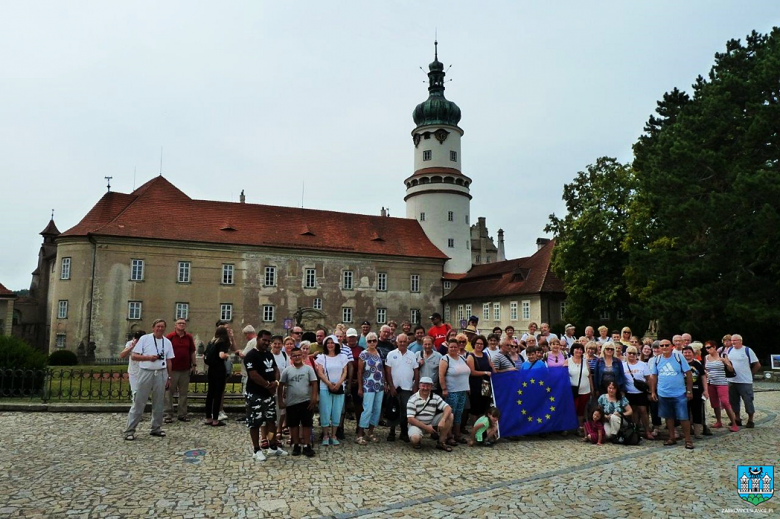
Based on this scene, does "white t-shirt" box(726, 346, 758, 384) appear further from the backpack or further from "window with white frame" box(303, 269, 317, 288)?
"window with white frame" box(303, 269, 317, 288)

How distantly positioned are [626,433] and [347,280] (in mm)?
35568

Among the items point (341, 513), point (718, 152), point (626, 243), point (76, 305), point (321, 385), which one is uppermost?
point (718, 152)

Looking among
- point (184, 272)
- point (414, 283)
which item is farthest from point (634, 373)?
point (414, 283)

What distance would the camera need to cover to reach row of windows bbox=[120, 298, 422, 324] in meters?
38.3

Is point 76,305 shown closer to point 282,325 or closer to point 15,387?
point 282,325

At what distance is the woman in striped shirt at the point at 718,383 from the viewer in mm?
11524

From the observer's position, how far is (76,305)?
37.2m

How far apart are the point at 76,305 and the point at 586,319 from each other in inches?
1331

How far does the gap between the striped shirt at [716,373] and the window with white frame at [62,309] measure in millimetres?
38482

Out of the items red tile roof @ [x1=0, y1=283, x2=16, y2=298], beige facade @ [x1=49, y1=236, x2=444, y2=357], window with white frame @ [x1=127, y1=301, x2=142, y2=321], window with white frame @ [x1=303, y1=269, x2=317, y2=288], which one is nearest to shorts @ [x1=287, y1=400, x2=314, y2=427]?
beige facade @ [x1=49, y1=236, x2=444, y2=357]

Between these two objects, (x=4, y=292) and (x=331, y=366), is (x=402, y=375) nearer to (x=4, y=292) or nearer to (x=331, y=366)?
(x=331, y=366)

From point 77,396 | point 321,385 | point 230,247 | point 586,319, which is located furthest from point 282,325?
point 321,385

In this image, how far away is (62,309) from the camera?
37.3 meters

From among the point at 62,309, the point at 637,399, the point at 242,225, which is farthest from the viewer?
the point at 242,225
